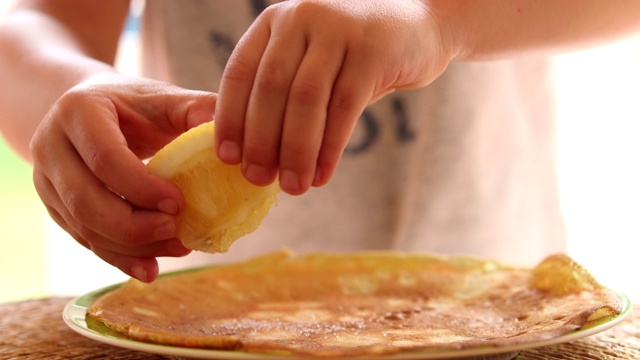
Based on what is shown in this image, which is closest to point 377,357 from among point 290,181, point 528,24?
point 290,181

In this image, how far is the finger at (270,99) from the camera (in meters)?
0.61

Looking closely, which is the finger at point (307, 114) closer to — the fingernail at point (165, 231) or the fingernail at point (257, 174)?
the fingernail at point (257, 174)

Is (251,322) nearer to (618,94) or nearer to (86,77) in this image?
(86,77)

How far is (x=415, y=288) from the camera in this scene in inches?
38.5

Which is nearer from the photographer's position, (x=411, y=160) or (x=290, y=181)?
(x=290, y=181)

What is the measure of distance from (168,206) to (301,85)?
171 mm

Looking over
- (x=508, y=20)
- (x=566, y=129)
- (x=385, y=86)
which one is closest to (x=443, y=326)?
(x=385, y=86)

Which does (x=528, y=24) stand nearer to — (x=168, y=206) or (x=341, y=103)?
(x=341, y=103)

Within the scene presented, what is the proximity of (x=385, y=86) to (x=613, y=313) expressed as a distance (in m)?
0.30

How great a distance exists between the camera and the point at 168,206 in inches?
26.5

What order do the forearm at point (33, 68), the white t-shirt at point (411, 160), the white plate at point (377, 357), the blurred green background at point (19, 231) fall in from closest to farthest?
the white plate at point (377, 357) < the forearm at point (33, 68) < the white t-shirt at point (411, 160) < the blurred green background at point (19, 231)

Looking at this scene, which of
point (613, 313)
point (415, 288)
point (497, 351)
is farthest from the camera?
point (415, 288)

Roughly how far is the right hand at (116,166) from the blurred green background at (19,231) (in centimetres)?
421

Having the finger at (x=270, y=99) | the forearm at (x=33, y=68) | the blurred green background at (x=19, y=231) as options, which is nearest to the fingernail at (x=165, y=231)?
the finger at (x=270, y=99)
